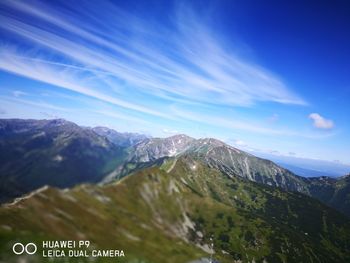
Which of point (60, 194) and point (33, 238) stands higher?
point (60, 194)

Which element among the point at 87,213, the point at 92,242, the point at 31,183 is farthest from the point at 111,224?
the point at 31,183

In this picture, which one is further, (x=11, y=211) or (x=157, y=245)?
(x=157, y=245)

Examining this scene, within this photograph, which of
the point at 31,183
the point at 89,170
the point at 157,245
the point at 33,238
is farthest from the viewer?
the point at 157,245

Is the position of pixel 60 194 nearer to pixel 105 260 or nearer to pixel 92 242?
pixel 92 242

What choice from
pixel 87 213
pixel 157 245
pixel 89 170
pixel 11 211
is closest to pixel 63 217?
pixel 87 213

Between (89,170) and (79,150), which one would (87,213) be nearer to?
(79,150)

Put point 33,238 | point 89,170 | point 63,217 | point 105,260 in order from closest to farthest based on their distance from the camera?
1. point 89,170
2. point 33,238
3. point 105,260
4. point 63,217

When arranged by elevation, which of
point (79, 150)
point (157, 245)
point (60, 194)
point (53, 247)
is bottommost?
point (157, 245)
